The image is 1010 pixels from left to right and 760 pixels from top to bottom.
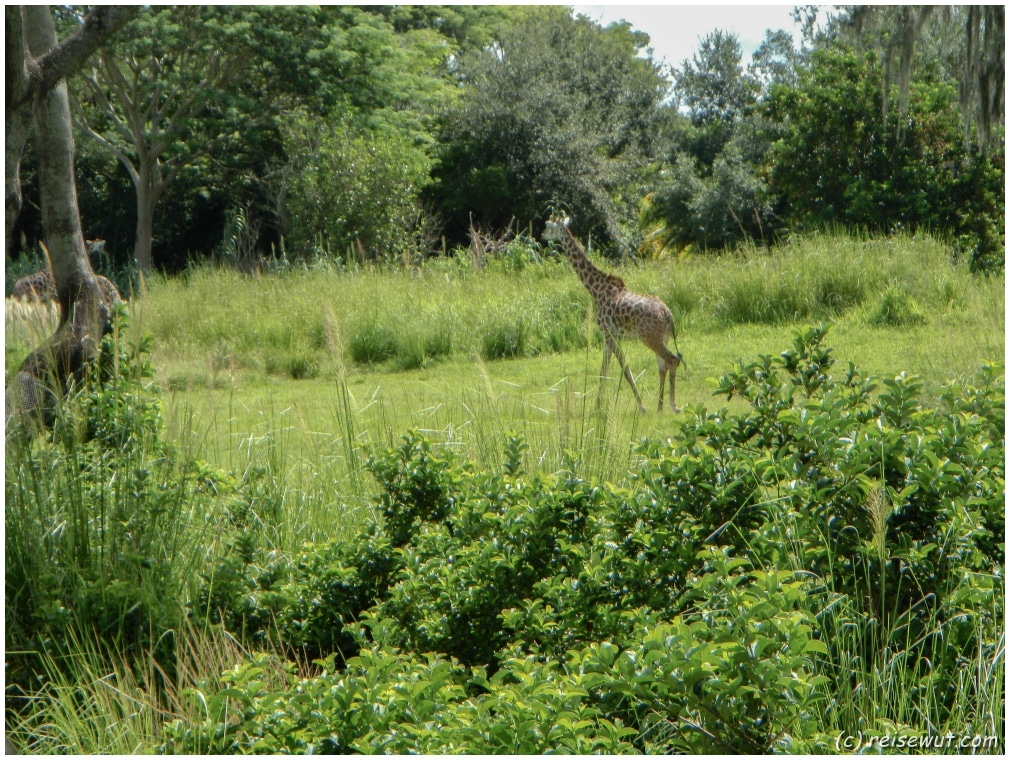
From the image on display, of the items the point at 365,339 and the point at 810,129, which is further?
the point at 810,129

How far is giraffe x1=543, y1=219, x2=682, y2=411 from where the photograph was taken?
8.37 meters

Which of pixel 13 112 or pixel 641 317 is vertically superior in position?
pixel 13 112

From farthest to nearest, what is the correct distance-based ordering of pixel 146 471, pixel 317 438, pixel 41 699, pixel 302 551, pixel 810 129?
1. pixel 810 129
2. pixel 317 438
3. pixel 302 551
4. pixel 146 471
5. pixel 41 699

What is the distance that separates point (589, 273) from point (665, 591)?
22.4ft

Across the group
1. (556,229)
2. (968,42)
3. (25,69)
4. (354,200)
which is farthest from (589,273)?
(354,200)

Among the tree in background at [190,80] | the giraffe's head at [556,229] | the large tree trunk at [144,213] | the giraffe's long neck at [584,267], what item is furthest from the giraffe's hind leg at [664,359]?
the large tree trunk at [144,213]

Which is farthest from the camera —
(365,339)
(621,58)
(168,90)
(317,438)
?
(621,58)

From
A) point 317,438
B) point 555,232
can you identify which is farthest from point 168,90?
point 317,438

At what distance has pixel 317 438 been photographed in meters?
6.11

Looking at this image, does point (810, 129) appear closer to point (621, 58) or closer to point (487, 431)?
point (621, 58)

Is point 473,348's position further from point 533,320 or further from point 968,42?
point 968,42

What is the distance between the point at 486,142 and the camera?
24969 millimetres

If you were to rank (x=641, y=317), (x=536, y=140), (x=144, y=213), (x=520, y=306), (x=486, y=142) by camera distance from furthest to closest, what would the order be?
(x=486, y=142) → (x=536, y=140) → (x=144, y=213) → (x=520, y=306) → (x=641, y=317)

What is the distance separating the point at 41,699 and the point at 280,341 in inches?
340
